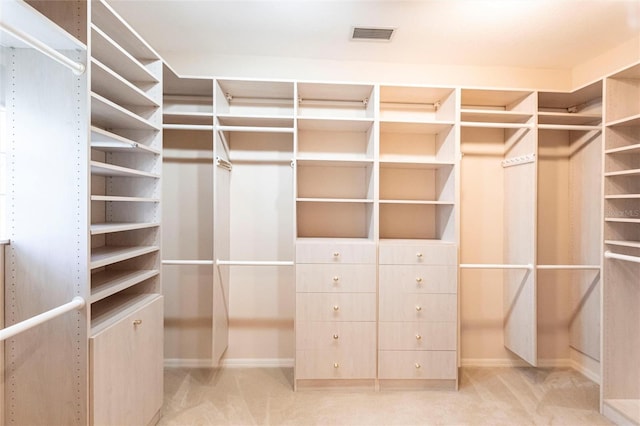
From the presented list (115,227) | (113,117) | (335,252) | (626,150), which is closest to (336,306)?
(335,252)

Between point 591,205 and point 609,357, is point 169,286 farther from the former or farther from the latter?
point 591,205

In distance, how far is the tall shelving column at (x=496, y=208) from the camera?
2539 millimetres

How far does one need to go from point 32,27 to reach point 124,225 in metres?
0.90

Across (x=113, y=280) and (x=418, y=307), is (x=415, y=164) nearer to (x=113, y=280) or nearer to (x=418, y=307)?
(x=418, y=307)

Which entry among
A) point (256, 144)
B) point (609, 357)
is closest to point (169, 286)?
point (256, 144)

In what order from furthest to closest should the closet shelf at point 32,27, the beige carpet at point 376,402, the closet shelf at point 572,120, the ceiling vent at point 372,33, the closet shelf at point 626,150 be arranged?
the closet shelf at point 572,120
the ceiling vent at point 372,33
the beige carpet at point 376,402
the closet shelf at point 626,150
the closet shelf at point 32,27

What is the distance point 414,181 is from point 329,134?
842 millimetres

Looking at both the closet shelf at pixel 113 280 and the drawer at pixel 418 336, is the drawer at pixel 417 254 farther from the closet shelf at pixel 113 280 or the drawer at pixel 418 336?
the closet shelf at pixel 113 280

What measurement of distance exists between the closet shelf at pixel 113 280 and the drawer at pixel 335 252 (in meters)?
0.97

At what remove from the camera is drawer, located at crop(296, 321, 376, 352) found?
2.32 meters

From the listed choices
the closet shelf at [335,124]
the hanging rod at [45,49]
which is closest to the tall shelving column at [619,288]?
Result: the closet shelf at [335,124]

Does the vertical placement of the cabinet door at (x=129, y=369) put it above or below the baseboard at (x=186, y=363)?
above

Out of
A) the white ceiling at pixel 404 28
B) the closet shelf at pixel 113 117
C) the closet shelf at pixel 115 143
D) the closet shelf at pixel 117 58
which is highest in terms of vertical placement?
the white ceiling at pixel 404 28

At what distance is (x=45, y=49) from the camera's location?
3.59 feet
